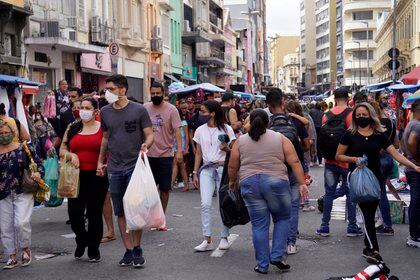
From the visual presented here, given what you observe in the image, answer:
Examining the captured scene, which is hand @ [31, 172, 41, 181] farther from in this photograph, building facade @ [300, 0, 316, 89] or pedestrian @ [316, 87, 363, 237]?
building facade @ [300, 0, 316, 89]

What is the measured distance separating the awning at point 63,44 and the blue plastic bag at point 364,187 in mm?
17362

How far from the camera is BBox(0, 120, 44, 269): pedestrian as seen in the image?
805cm

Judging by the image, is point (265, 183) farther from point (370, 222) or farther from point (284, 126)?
point (370, 222)

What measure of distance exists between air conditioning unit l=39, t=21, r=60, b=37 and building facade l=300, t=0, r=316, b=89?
138 m

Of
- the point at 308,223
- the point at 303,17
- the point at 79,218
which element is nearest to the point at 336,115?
the point at 308,223

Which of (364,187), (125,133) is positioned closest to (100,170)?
(125,133)

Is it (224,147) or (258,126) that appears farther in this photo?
(224,147)

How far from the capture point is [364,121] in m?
8.19

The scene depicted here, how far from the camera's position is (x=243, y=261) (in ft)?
26.9

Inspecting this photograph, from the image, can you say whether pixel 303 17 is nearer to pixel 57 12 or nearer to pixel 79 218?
pixel 57 12

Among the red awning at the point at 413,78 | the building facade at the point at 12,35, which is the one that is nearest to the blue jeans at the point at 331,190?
the red awning at the point at 413,78

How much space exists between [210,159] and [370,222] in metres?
2.11

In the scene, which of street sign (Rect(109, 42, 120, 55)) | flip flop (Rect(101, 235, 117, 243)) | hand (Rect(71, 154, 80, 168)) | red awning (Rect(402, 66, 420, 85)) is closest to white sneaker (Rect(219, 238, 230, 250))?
flip flop (Rect(101, 235, 117, 243))

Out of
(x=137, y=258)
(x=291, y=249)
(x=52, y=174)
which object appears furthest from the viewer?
(x=52, y=174)
